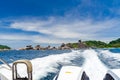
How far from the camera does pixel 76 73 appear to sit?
33.3 feet

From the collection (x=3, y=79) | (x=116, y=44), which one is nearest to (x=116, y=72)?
(x=3, y=79)

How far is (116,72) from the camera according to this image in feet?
31.3

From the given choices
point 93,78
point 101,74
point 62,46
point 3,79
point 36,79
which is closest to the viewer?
point 3,79

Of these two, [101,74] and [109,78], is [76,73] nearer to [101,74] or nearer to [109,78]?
[109,78]

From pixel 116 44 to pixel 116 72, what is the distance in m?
183

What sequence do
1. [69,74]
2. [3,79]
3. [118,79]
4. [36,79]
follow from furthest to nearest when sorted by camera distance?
[36,79] < [69,74] < [3,79] < [118,79]

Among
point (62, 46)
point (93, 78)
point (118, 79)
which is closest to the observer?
point (118, 79)

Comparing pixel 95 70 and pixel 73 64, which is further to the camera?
pixel 73 64

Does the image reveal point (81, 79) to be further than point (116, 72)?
Yes

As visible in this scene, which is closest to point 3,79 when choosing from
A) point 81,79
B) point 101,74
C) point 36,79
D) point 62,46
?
point 81,79

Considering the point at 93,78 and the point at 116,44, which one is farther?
the point at 116,44

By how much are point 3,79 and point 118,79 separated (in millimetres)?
3504

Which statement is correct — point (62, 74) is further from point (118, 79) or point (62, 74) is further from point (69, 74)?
point (118, 79)

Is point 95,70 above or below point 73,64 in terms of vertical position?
below
